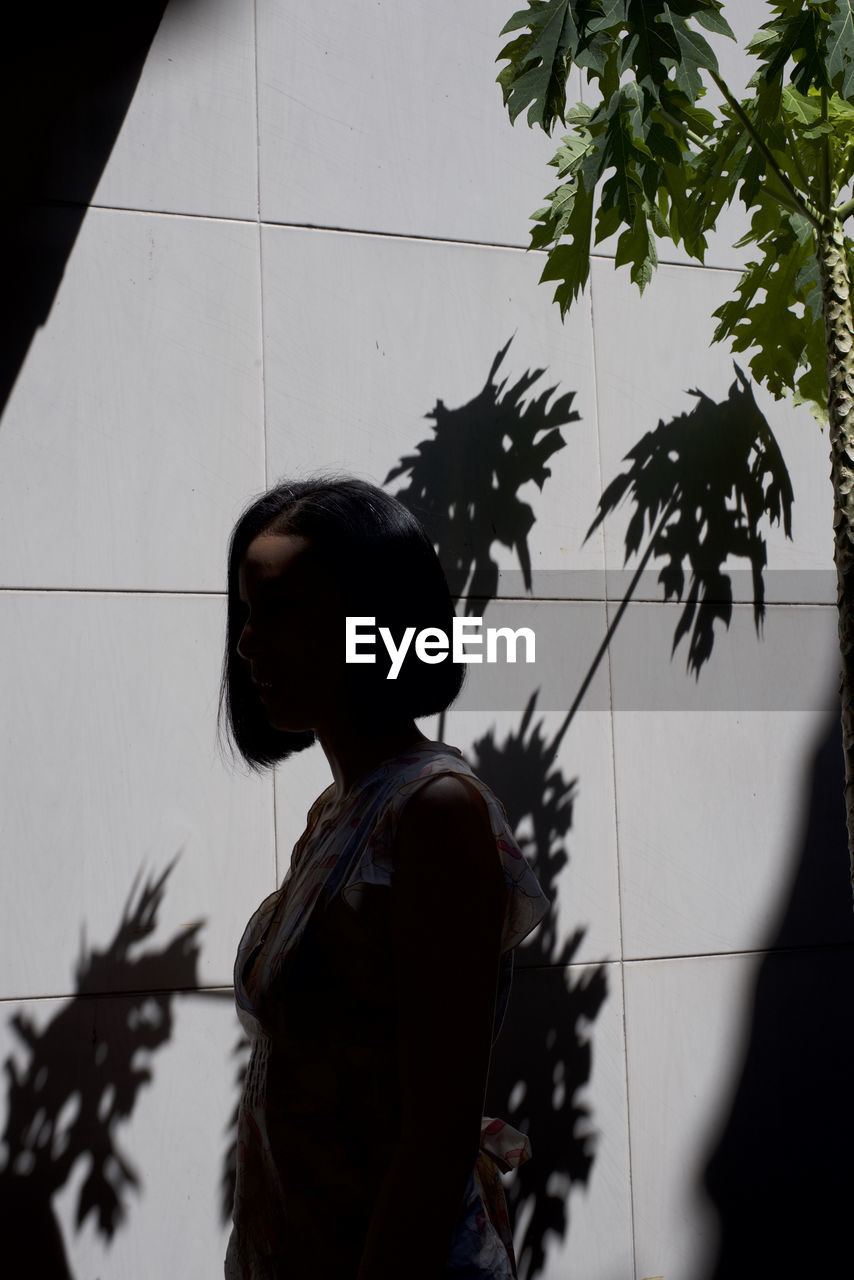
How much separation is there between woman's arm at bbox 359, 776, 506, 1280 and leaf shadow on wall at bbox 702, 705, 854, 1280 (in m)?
3.05

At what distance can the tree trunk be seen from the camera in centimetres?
278

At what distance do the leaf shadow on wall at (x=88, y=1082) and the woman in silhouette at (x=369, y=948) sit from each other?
1740mm

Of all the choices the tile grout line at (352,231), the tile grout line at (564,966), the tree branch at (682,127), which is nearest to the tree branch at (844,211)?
the tree branch at (682,127)

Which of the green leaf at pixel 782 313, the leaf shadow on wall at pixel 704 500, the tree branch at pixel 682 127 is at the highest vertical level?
the tree branch at pixel 682 127

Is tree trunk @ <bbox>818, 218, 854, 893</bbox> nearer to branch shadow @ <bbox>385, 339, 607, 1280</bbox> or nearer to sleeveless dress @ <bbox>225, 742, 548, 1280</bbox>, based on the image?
branch shadow @ <bbox>385, 339, 607, 1280</bbox>

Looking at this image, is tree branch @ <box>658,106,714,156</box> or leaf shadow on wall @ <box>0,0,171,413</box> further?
leaf shadow on wall @ <box>0,0,171,413</box>

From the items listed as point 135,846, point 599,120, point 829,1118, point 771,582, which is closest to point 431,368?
point 599,120

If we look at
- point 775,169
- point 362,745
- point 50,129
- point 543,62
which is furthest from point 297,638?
point 50,129

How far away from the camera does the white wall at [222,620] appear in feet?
11.5

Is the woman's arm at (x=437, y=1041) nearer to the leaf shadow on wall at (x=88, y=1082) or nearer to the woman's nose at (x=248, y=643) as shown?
the woman's nose at (x=248, y=643)

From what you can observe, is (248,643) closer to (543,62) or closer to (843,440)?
(543,62)

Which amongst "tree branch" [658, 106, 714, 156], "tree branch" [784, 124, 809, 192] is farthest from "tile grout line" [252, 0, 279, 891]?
"tree branch" [784, 124, 809, 192]

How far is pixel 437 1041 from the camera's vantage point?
1.37 metres

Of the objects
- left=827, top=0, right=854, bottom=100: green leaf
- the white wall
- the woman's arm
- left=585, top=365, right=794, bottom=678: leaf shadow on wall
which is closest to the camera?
the woman's arm
